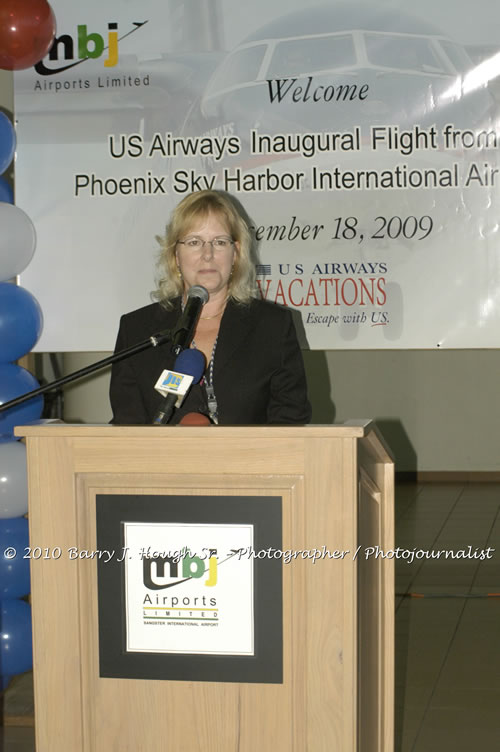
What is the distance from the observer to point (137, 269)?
3840 millimetres

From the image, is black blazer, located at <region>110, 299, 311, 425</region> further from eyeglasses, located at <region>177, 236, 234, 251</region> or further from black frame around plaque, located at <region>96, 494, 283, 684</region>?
black frame around plaque, located at <region>96, 494, 283, 684</region>

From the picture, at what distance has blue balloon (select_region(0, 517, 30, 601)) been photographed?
318 centimetres

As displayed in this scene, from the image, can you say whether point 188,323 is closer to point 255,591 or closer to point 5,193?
point 255,591

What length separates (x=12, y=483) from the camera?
3160 mm

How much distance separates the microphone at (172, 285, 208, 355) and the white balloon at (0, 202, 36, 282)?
157cm

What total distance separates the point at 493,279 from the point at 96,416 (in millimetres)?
5114

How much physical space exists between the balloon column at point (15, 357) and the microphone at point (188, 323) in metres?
1.42

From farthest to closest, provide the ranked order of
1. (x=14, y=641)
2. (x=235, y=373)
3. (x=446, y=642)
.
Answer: (x=446, y=642)
(x=14, y=641)
(x=235, y=373)

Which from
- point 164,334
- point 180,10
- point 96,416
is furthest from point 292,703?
point 96,416

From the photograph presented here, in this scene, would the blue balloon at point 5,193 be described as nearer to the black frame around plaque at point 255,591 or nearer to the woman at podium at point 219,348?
the woman at podium at point 219,348

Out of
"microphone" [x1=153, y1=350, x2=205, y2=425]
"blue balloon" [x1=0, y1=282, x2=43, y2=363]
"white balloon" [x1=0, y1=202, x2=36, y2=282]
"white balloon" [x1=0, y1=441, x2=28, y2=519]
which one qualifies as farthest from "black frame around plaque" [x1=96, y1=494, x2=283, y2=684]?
"white balloon" [x1=0, y1=202, x2=36, y2=282]

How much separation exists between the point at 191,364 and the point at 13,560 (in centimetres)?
174

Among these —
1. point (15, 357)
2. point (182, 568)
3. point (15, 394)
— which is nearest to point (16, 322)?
point (15, 357)

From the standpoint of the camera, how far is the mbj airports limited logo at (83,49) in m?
3.80
